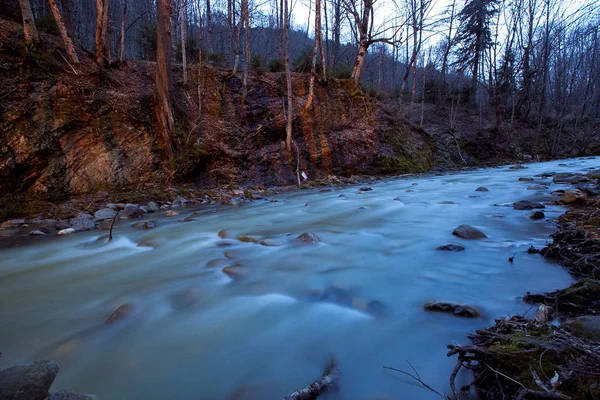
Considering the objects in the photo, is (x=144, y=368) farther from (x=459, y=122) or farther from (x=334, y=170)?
(x=459, y=122)

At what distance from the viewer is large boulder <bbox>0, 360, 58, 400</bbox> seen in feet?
4.51

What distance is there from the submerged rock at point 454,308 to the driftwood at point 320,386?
3.15 feet

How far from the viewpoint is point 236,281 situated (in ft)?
10.3

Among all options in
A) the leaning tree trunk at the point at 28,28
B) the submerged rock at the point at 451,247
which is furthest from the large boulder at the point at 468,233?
the leaning tree trunk at the point at 28,28

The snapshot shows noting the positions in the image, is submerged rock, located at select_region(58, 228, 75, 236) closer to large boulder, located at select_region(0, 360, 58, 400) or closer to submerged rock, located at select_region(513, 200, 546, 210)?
large boulder, located at select_region(0, 360, 58, 400)

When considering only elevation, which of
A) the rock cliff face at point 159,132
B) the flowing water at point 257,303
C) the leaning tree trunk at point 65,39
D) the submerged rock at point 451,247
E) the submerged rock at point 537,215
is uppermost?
the leaning tree trunk at point 65,39

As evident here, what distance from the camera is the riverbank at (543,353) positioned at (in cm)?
126

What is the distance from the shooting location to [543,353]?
143 centimetres

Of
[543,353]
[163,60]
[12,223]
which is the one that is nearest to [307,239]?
[543,353]

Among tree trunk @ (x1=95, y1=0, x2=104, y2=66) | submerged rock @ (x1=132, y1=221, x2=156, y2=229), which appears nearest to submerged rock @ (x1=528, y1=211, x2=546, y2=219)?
submerged rock @ (x1=132, y1=221, x2=156, y2=229)

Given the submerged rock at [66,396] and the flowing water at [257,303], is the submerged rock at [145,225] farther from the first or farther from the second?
the submerged rock at [66,396]

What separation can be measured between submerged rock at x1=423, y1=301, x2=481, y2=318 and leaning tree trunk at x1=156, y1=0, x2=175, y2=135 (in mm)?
8529

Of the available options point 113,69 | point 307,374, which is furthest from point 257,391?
point 113,69

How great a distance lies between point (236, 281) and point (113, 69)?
10.2 metres
